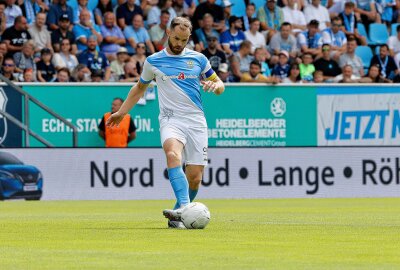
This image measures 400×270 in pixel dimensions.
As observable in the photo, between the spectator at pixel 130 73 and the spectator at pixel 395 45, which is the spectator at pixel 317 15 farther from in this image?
the spectator at pixel 130 73

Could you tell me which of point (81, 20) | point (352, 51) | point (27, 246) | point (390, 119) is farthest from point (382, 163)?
point (27, 246)

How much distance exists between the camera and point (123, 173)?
24062 millimetres

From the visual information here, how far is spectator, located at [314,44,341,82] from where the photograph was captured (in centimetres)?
2755

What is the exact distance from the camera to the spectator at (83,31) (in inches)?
1015

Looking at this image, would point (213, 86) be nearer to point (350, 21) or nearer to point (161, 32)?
point (161, 32)

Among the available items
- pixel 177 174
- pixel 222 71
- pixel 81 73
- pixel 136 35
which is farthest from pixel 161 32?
pixel 177 174

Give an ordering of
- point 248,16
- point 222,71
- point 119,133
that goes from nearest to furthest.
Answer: point 119,133 < point 222,71 < point 248,16

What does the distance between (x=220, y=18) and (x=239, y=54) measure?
1.43 m

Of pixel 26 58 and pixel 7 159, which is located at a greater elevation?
pixel 26 58

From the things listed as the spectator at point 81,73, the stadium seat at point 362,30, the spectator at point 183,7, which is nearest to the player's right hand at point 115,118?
the spectator at point 81,73

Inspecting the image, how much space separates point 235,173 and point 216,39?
3.29 m

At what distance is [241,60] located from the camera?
26609 mm

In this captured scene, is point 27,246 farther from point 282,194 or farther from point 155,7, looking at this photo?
point 155,7

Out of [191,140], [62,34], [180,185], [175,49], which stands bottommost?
[180,185]
